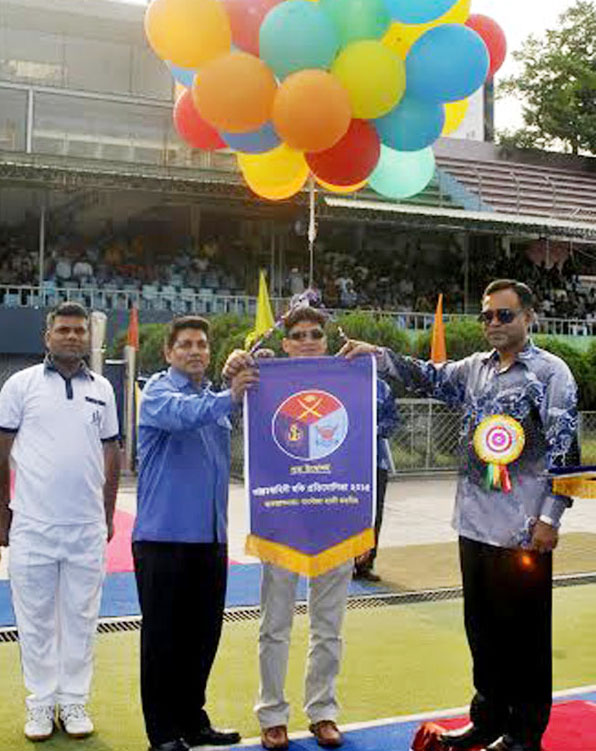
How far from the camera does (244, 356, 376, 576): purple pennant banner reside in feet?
12.4

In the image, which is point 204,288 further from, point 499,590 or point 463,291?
point 499,590

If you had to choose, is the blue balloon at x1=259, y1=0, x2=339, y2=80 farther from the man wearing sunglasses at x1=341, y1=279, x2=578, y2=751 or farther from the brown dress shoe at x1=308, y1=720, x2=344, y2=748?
the brown dress shoe at x1=308, y1=720, x2=344, y2=748

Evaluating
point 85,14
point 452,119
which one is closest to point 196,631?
point 452,119

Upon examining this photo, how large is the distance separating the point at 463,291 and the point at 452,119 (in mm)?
19330

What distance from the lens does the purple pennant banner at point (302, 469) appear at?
3793mm

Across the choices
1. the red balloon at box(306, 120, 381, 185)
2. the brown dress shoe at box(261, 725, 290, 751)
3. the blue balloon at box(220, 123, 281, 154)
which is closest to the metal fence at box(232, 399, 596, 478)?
the red balloon at box(306, 120, 381, 185)

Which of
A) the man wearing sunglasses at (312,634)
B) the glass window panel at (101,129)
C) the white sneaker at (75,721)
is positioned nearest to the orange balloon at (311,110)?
the man wearing sunglasses at (312,634)

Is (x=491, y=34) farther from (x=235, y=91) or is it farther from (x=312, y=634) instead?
(x=312, y=634)

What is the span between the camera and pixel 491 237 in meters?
24.7

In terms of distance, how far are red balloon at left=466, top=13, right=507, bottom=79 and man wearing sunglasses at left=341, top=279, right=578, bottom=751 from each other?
2.08m

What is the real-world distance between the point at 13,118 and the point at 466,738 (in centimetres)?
2083

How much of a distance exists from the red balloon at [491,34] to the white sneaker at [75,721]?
3757 millimetres

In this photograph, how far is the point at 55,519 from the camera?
161 inches

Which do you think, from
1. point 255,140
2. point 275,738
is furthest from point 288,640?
point 255,140
